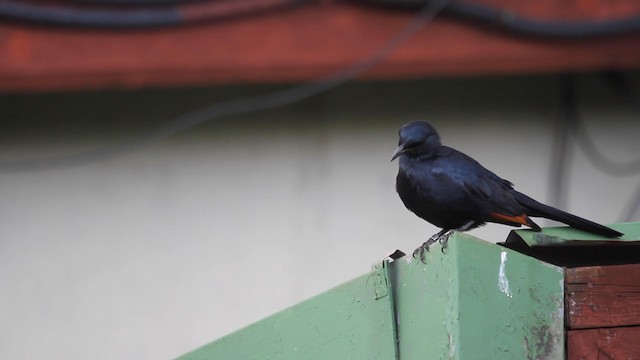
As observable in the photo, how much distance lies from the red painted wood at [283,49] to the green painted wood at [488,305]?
2.15m

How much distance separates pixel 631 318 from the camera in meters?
2.36

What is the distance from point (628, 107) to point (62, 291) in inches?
89.3

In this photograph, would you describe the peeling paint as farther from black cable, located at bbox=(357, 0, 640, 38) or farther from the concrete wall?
the concrete wall

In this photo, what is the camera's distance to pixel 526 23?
450 cm

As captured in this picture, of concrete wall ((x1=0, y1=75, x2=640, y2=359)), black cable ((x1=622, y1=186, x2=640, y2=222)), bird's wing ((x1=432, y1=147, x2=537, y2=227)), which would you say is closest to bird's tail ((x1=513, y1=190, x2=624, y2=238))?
bird's wing ((x1=432, y1=147, x2=537, y2=227))

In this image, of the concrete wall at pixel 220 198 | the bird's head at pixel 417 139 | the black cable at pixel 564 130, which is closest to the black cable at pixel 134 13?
the concrete wall at pixel 220 198

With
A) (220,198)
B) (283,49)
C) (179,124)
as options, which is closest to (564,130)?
(283,49)

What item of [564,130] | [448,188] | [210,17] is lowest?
[448,188]

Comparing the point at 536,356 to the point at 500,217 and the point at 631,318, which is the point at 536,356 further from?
the point at 500,217

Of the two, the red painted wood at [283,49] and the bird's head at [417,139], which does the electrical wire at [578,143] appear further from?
the bird's head at [417,139]

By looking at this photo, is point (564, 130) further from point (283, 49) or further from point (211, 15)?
point (211, 15)

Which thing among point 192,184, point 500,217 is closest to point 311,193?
point 192,184

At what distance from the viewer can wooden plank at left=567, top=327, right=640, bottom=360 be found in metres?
2.34

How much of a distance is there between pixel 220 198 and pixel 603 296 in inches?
106
